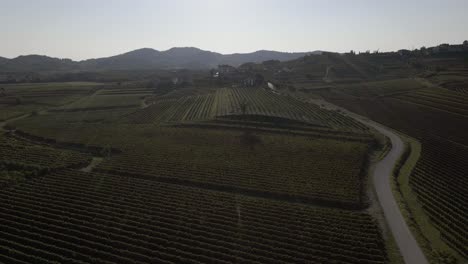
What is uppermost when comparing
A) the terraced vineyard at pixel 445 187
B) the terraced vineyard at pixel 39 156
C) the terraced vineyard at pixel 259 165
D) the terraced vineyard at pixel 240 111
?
the terraced vineyard at pixel 240 111

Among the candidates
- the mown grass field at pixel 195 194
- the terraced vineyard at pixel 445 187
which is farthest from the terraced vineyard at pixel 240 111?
the terraced vineyard at pixel 445 187

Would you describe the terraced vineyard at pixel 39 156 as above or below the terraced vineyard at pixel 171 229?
above

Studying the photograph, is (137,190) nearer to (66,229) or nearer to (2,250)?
(66,229)

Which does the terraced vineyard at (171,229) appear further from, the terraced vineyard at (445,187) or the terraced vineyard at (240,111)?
the terraced vineyard at (240,111)

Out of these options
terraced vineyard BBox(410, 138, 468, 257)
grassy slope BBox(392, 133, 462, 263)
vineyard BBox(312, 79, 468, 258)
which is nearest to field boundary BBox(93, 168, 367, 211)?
grassy slope BBox(392, 133, 462, 263)

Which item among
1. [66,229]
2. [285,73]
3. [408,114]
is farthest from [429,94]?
[66,229]

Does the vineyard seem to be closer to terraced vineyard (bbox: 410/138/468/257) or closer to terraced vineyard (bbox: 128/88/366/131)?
terraced vineyard (bbox: 410/138/468/257)
